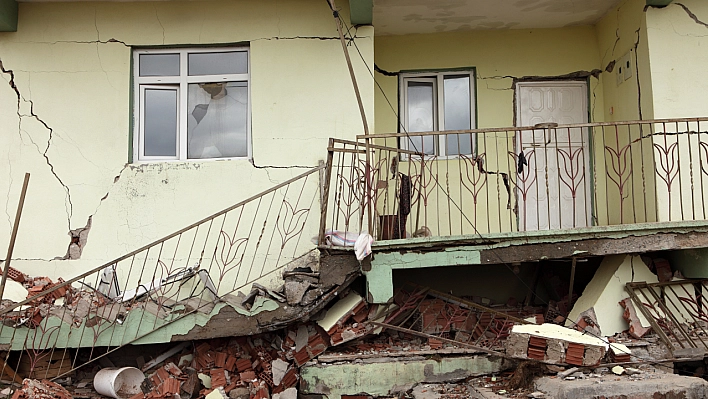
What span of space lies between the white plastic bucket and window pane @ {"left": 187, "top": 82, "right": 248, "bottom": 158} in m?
2.51

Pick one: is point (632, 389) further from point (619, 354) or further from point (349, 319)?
point (349, 319)

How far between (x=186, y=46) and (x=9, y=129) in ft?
7.28

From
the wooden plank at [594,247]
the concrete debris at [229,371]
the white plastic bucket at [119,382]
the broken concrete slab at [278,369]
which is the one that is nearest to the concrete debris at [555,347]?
the wooden plank at [594,247]

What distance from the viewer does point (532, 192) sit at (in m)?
7.99

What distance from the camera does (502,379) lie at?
593cm

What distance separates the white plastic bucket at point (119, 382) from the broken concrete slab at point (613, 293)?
14.1 ft

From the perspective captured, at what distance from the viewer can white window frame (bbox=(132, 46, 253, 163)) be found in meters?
7.37

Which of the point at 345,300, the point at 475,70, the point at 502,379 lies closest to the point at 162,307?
the point at 345,300

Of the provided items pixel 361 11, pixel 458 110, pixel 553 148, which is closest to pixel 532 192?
pixel 553 148

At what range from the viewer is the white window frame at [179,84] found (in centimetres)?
737

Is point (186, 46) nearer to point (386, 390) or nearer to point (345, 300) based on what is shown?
point (345, 300)

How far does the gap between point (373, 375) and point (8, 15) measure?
5.63 metres

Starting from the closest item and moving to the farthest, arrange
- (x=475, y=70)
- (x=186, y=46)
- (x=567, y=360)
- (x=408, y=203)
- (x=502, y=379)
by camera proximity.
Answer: (x=567, y=360), (x=502, y=379), (x=408, y=203), (x=186, y=46), (x=475, y=70)

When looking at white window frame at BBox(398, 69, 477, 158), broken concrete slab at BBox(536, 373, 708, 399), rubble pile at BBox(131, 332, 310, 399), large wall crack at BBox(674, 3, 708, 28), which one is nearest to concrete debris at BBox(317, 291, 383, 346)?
rubble pile at BBox(131, 332, 310, 399)
